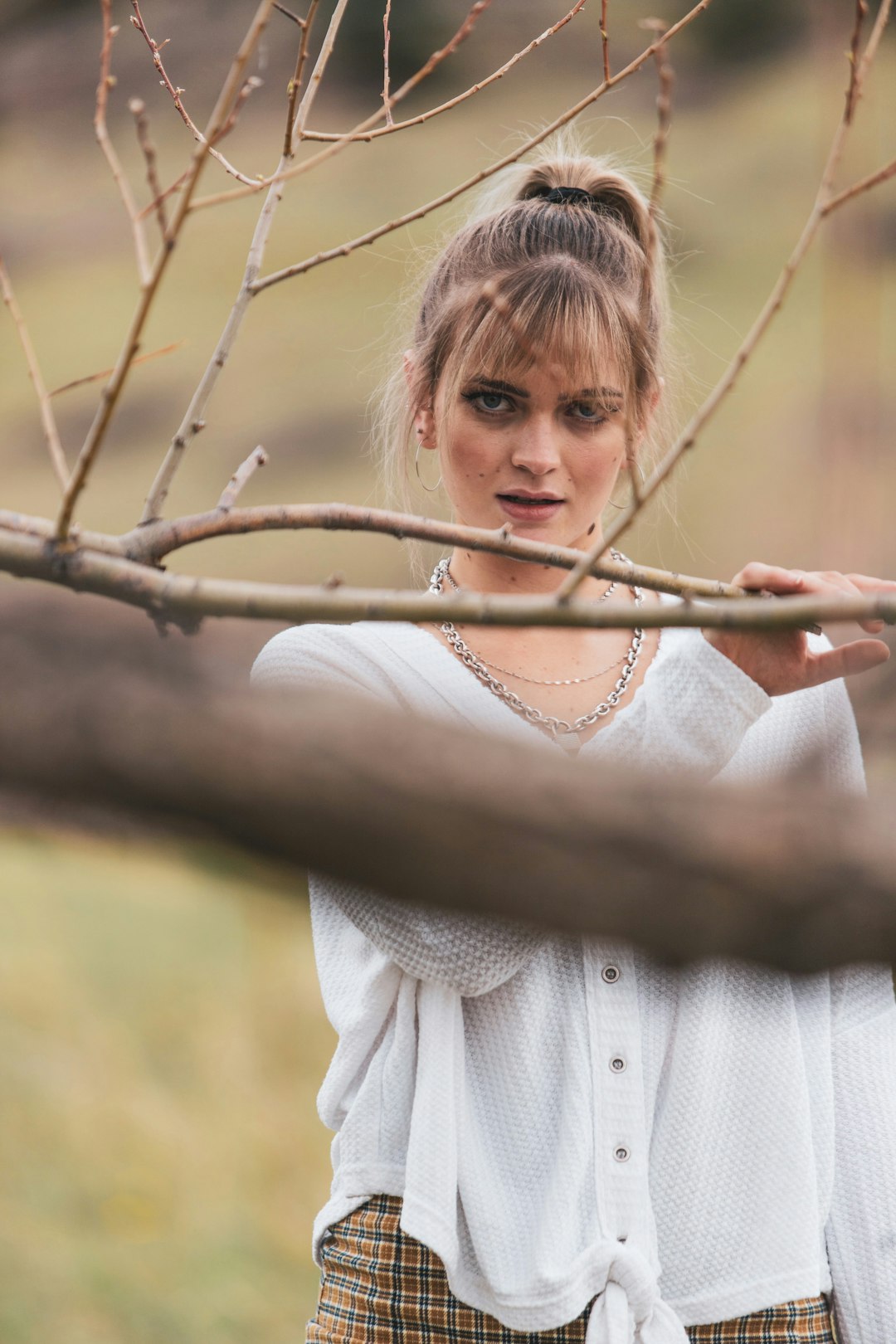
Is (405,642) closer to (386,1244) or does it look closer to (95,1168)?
(386,1244)

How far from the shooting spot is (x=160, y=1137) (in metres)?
2.22

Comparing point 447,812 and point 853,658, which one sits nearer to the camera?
point 447,812

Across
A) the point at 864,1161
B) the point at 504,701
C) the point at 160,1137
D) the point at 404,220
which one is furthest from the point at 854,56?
the point at 160,1137

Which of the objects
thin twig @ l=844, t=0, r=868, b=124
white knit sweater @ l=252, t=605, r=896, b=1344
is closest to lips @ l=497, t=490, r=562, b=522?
white knit sweater @ l=252, t=605, r=896, b=1344

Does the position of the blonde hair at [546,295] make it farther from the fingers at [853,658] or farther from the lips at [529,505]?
the fingers at [853,658]

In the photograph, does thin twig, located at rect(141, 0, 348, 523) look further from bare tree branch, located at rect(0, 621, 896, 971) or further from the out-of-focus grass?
the out-of-focus grass

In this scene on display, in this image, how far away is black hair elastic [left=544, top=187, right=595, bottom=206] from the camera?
2.69 ft

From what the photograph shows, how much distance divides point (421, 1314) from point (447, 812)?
1.75 feet

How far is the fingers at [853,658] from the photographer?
0.54 metres

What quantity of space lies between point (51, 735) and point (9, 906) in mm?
3297

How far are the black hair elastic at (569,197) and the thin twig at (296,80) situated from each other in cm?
35

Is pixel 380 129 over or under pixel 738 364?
over

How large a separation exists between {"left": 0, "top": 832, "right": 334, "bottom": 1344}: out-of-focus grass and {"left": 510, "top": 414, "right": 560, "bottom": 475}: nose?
134 centimetres

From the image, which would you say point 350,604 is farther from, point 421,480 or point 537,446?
point 421,480
